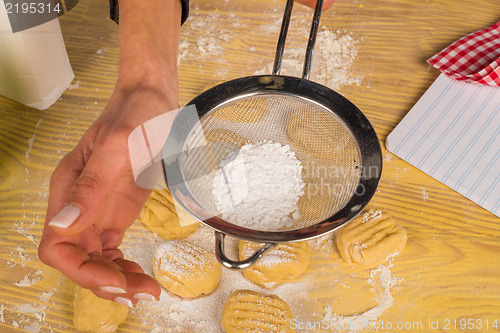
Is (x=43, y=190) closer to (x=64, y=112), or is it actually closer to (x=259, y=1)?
(x=64, y=112)

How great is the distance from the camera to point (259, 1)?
4.35 feet

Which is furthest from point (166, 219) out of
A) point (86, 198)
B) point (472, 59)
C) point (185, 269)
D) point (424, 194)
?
point (472, 59)

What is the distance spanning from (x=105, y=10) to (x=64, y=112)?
37cm

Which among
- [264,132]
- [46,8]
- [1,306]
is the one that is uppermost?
[46,8]

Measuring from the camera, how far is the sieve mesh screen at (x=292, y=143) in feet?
2.51

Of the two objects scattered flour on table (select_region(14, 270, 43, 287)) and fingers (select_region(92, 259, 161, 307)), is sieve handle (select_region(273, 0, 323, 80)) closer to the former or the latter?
fingers (select_region(92, 259, 161, 307))

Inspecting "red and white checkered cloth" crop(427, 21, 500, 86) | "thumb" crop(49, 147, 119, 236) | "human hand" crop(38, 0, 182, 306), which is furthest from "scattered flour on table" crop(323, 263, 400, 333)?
"red and white checkered cloth" crop(427, 21, 500, 86)

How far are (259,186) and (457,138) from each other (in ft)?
1.77

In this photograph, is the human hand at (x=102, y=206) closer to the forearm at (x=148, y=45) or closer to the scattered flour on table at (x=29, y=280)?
the forearm at (x=148, y=45)

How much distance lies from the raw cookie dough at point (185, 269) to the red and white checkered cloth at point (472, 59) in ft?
2.52

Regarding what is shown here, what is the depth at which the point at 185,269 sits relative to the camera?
84 centimetres

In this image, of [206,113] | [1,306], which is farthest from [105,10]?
[1,306]

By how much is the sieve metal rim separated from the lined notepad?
12.1 inches

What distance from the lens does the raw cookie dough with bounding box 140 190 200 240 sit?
90 cm
